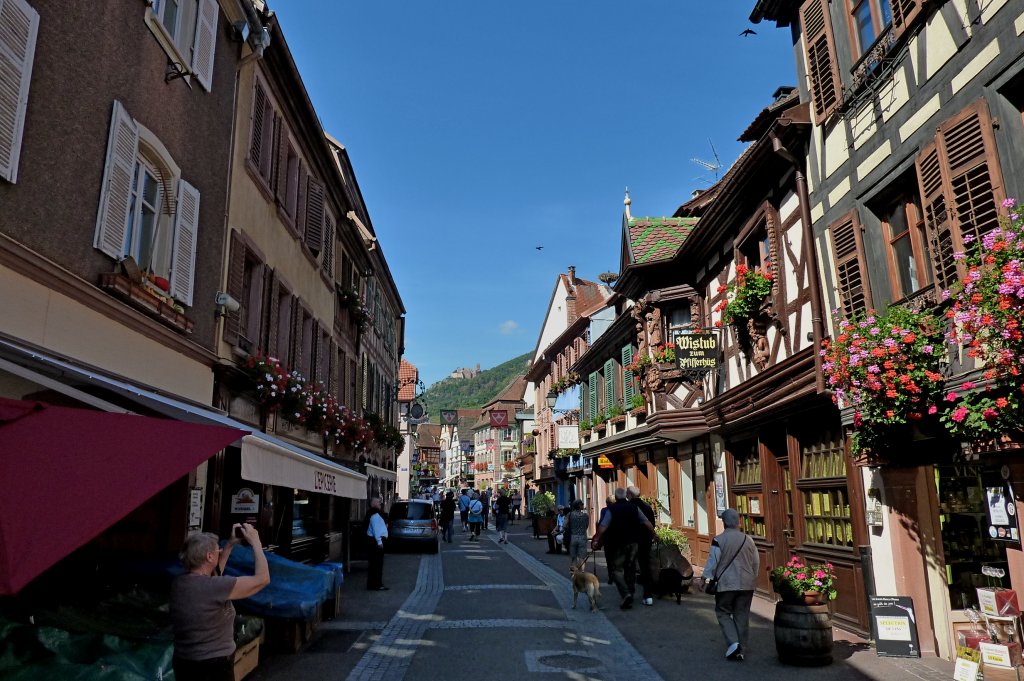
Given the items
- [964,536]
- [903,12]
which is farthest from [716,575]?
[903,12]

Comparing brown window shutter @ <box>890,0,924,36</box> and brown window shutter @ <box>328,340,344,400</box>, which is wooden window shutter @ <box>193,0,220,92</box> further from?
brown window shutter @ <box>328,340,344,400</box>

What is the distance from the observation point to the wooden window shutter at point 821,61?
975 cm

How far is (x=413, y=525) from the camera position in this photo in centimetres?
2159

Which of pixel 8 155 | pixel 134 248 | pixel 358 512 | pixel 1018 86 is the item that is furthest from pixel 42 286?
pixel 358 512

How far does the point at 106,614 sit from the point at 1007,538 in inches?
307

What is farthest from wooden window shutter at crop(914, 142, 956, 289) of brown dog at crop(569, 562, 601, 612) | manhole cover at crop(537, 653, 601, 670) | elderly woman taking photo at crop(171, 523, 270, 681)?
elderly woman taking photo at crop(171, 523, 270, 681)

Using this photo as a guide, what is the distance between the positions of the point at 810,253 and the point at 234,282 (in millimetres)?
8594

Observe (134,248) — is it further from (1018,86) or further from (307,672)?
(1018,86)

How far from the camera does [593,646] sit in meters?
8.62

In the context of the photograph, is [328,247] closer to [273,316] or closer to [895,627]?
[273,316]

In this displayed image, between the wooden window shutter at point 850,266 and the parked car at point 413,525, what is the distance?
14.9 metres

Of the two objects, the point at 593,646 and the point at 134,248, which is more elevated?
the point at 134,248

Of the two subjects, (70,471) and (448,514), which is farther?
(448,514)

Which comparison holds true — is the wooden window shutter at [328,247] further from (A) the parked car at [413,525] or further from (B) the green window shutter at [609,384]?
(B) the green window shutter at [609,384]
